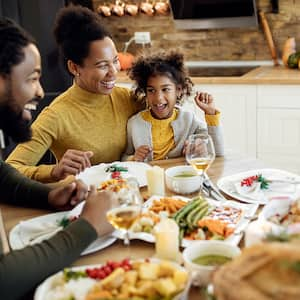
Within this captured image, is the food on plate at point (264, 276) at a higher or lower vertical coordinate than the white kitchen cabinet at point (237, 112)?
higher

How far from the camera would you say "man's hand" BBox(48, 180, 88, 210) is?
5.32 feet

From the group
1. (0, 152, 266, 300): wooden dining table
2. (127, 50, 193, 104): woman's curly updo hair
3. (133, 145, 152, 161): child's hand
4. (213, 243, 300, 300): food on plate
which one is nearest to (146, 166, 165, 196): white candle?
(0, 152, 266, 300): wooden dining table

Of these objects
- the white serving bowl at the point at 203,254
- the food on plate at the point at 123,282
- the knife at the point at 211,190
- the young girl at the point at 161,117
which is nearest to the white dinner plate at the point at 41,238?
the food on plate at the point at 123,282

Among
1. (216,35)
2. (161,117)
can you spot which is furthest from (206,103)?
(216,35)

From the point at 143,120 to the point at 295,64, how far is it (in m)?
1.78

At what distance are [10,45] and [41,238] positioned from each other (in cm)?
54

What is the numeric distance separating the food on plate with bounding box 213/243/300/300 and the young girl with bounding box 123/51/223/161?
1.25 metres

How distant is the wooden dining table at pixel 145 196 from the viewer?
1.31 m

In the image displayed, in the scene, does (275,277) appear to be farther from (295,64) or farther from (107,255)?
(295,64)

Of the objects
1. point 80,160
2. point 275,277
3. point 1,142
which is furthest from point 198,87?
point 275,277

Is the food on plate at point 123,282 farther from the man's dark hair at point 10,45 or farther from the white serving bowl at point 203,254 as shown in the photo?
the man's dark hair at point 10,45

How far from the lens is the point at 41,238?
139 cm

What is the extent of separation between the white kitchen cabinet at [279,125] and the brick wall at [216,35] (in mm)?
691

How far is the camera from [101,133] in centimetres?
223
